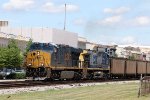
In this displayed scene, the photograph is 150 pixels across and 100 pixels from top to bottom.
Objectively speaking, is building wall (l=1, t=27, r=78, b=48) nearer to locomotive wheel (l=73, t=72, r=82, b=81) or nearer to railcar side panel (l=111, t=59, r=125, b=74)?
railcar side panel (l=111, t=59, r=125, b=74)

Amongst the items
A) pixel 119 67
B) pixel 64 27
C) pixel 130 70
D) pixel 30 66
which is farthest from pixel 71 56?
pixel 64 27

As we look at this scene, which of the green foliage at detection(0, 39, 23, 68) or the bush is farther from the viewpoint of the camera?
the green foliage at detection(0, 39, 23, 68)

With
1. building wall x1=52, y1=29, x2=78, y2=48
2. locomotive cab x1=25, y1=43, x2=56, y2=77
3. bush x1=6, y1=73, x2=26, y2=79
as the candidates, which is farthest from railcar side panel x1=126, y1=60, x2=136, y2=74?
building wall x1=52, y1=29, x2=78, y2=48

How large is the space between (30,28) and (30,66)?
7449 cm

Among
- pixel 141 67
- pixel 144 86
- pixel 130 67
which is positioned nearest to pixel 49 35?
pixel 141 67

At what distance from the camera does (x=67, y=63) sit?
37.4 m

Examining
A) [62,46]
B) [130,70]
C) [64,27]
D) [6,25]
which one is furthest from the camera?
[6,25]

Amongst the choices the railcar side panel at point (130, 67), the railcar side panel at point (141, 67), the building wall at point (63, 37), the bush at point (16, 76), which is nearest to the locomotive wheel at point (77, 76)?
the bush at point (16, 76)

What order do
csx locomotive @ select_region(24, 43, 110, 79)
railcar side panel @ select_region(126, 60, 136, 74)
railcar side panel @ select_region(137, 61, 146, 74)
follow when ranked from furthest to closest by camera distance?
railcar side panel @ select_region(137, 61, 146, 74)
railcar side panel @ select_region(126, 60, 136, 74)
csx locomotive @ select_region(24, 43, 110, 79)

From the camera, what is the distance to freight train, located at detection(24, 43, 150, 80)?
1368 inches

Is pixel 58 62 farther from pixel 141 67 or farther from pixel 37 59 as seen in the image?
pixel 141 67

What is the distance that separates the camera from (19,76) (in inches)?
2004

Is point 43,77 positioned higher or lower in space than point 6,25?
lower

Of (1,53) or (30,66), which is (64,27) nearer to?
(1,53)
